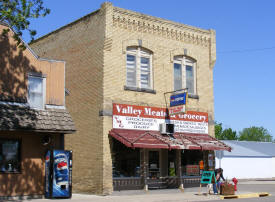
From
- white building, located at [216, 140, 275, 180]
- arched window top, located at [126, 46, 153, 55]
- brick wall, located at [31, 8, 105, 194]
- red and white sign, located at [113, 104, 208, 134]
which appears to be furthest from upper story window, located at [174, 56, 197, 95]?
white building, located at [216, 140, 275, 180]

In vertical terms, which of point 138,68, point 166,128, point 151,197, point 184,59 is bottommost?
point 151,197

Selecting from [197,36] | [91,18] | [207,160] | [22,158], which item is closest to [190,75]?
[197,36]

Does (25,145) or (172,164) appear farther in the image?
(172,164)

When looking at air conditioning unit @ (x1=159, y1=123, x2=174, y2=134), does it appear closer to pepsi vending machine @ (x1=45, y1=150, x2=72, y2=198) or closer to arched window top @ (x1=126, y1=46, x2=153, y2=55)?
arched window top @ (x1=126, y1=46, x2=153, y2=55)

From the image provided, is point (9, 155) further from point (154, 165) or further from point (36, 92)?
point (154, 165)

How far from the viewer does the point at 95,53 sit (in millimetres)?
22531

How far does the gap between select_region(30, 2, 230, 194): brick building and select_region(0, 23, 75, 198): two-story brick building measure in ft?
8.40

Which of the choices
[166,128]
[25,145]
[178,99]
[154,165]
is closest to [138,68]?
[178,99]

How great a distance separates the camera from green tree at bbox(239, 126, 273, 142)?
116 meters

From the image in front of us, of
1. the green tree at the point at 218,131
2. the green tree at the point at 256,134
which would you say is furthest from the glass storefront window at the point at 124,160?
the green tree at the point at 256,134

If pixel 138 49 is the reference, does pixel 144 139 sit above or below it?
below

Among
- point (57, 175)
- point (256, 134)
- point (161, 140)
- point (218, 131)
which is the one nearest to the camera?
point (57, 175)

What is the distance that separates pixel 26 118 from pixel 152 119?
7306 millimetres

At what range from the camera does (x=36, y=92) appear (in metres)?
19.9
